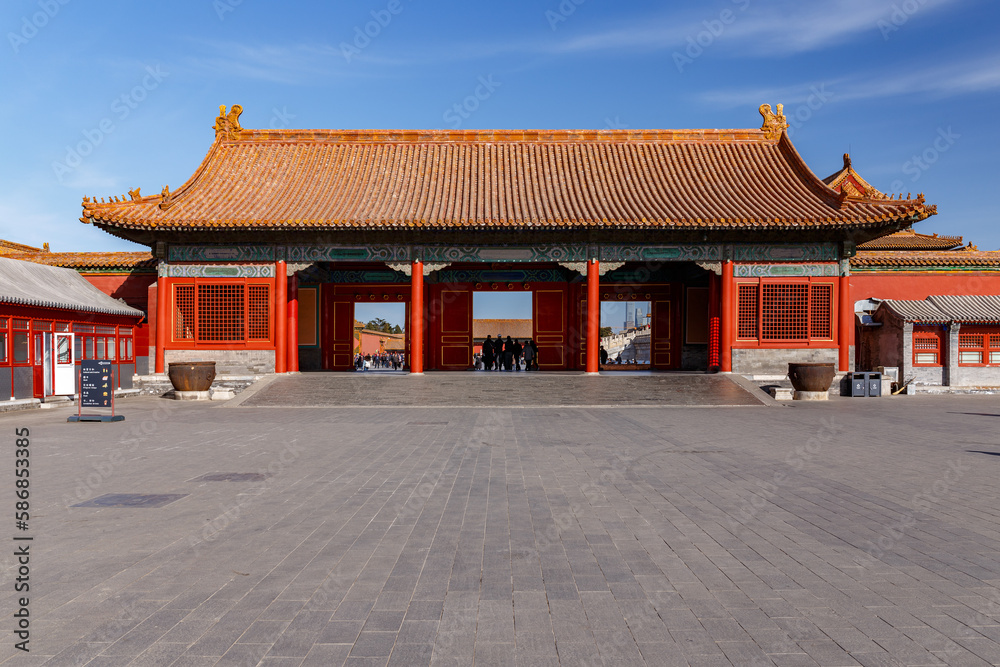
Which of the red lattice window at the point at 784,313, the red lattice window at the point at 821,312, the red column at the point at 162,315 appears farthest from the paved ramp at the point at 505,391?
the red column at the point at 162,315

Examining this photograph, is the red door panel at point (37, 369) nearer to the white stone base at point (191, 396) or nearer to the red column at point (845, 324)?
the white stone base at point (191, 396)

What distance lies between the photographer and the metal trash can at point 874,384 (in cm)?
1761

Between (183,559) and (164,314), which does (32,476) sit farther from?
(164,314)

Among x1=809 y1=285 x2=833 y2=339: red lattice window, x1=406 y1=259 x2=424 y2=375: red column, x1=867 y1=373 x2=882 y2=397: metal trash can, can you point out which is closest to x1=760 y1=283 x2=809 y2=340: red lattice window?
x1=809 y1=285 x2=833 y2=339: red lattice window

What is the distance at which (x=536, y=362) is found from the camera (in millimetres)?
21625

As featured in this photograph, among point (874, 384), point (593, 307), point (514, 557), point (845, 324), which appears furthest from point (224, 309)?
point (874, 384)

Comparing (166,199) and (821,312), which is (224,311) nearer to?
(166,199)

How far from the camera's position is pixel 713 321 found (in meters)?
19.2

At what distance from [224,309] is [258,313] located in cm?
92

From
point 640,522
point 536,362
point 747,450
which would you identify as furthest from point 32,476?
point 536,362

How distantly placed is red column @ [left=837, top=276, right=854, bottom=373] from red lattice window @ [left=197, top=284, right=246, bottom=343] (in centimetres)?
1626

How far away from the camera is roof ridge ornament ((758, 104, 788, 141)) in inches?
832

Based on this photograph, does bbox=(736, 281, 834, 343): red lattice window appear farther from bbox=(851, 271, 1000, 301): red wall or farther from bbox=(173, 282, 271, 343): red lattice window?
bbox=(173, 282, 271, 343): red lattice window

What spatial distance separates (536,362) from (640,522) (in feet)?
55.3
